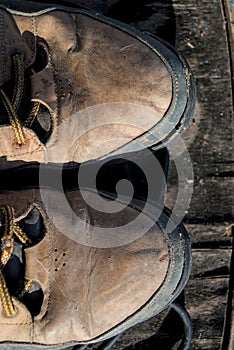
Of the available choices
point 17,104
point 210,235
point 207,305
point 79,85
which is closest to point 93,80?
point 79,85

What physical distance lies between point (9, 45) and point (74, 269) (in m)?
0.51

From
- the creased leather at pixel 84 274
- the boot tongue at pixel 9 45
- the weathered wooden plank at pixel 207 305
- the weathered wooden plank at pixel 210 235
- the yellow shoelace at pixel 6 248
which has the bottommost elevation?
the weathered wooden plank at pixel 207 305

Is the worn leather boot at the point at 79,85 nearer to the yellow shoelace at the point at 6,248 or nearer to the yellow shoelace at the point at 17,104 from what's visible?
the yellow shoelace at the point at 17,104

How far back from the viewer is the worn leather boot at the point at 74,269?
129 cm

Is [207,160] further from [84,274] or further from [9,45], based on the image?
[9,45]

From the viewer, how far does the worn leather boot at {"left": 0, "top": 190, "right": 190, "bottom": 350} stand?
4.24 feet

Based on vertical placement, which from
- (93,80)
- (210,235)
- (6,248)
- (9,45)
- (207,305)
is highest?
(9,45)

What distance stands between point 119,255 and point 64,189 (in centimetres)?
21

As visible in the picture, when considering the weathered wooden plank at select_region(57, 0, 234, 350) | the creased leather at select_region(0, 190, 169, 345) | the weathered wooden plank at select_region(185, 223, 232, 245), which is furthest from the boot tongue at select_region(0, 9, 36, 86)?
the weathered wooden plank at select_region(185, 223, 232, 245)

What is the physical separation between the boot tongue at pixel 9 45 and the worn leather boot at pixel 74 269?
272 millimetres

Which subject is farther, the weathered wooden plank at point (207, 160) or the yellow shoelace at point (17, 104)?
the weathered wooden plank at point (207, 160)

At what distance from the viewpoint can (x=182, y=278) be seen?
141cm

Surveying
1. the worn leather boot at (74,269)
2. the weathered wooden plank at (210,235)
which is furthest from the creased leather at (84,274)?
the weathered wooden plank at (210,235)

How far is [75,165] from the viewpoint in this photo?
1.40 m
